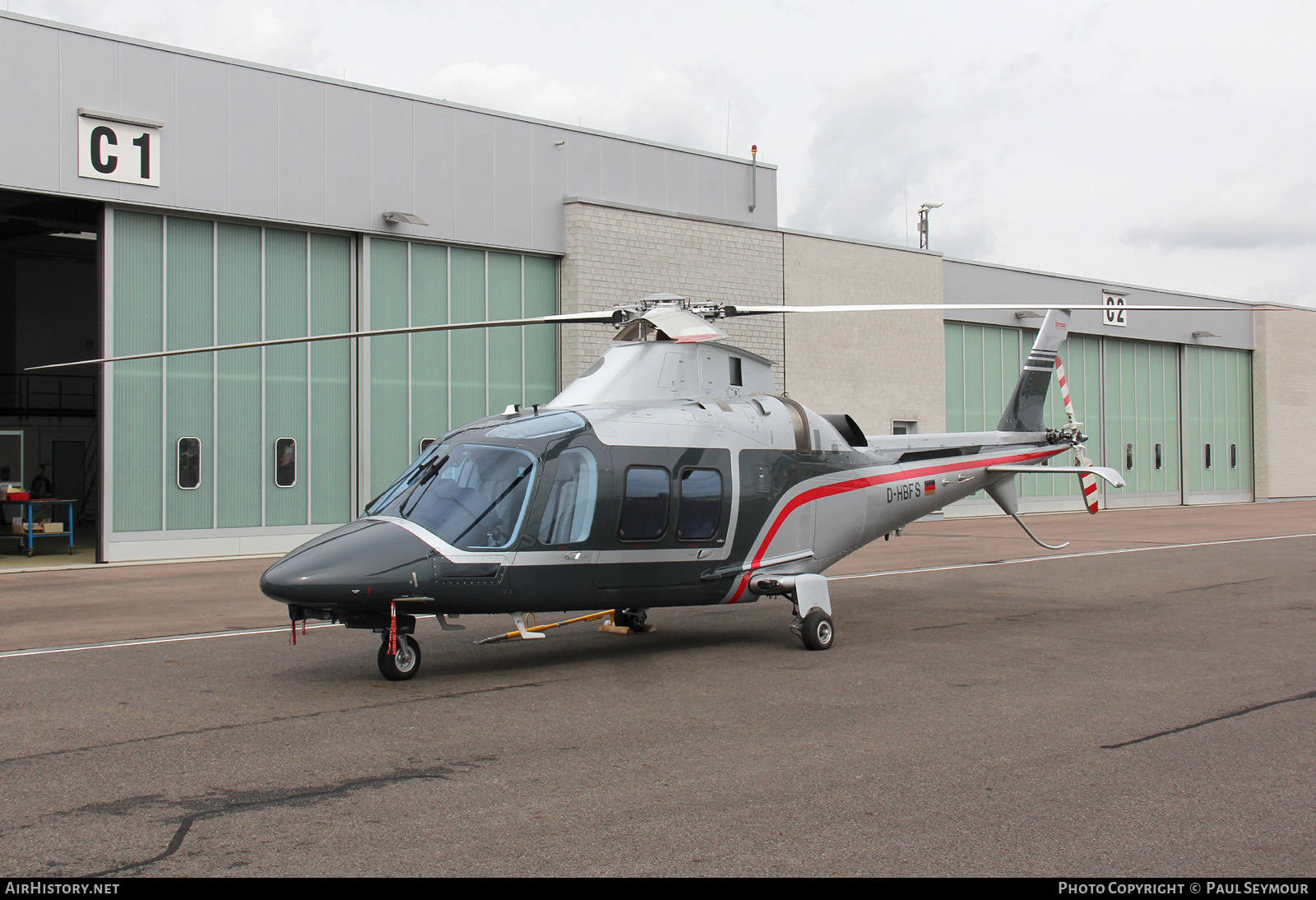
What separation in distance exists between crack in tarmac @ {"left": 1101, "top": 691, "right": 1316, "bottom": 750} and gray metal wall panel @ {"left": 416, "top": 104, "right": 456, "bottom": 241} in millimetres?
18346

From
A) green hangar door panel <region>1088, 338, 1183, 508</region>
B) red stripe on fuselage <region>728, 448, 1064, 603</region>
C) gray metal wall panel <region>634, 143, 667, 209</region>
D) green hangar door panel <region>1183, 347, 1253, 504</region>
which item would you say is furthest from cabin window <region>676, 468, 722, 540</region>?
green hangar door panel <region>1183, 347, 1253, 504</region>

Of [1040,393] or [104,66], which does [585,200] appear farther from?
[1040,393]

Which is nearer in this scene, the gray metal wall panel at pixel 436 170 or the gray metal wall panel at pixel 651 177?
the gray metal wall panel at pixel 436 170

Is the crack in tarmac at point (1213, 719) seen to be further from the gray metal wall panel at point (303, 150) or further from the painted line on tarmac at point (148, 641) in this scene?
the gray metal wall panel at point (303, 150)

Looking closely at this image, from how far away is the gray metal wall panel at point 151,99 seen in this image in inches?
762

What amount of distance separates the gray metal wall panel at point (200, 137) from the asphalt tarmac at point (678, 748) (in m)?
9.45

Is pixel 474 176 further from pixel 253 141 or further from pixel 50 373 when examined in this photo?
pixel 50 373

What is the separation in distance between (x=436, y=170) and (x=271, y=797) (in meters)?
18.9

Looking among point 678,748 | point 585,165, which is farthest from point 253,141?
point 678,748

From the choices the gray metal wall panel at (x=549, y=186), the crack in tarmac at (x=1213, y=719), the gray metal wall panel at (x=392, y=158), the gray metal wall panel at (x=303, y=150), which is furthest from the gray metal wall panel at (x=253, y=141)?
the crack in tarmac at (x=1213, y=719)

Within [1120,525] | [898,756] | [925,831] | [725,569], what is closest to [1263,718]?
[898,756]

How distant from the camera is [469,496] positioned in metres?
8.96

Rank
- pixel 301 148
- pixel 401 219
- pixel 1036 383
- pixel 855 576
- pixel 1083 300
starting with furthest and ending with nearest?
pixel 1083 300 < pixel 401 219 < pixel 301 148 < pixel 855 576 < pixel 1036 383

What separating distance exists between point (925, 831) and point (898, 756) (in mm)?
1466
